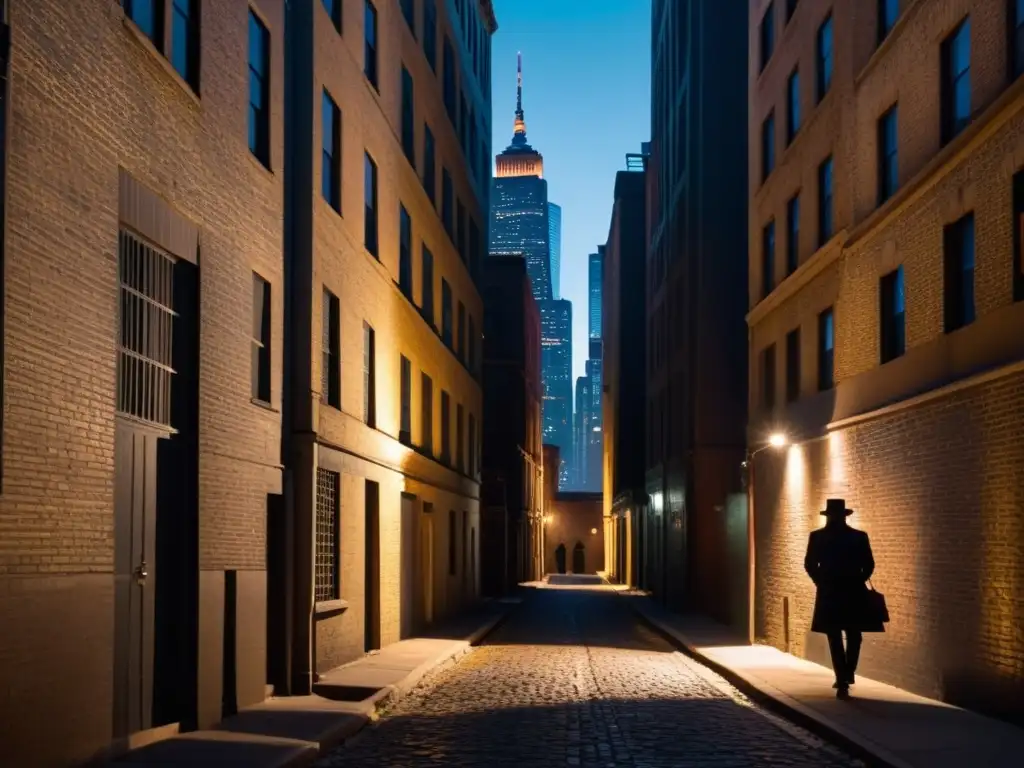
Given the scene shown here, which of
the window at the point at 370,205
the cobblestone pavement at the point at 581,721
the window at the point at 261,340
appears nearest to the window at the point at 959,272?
the cobblestone pavement at the point at 581,721

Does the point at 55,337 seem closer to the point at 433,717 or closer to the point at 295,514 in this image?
the point at 433,717

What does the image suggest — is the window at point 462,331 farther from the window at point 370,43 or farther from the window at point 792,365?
the window at point 792,365

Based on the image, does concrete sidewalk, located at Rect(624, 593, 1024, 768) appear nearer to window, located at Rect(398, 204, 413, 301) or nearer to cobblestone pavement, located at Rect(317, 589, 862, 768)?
cobblestone pavement, located at Rect(317, 589, 862, 768)

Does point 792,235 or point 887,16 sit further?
point 792,235

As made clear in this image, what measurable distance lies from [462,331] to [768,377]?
14.1m

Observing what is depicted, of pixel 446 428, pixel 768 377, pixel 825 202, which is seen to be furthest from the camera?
pixel 446 428

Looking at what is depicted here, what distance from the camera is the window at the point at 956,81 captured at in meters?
14.6

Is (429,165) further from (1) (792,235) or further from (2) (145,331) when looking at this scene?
(2) (145,331)

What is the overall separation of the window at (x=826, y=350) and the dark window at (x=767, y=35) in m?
7.23

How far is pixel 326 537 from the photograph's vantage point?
18.3 meters

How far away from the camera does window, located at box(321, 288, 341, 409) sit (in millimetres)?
18812

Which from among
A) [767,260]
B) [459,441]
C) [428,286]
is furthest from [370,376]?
[459,441]

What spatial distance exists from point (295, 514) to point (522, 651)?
7.68m

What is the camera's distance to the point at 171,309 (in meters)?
12.2
